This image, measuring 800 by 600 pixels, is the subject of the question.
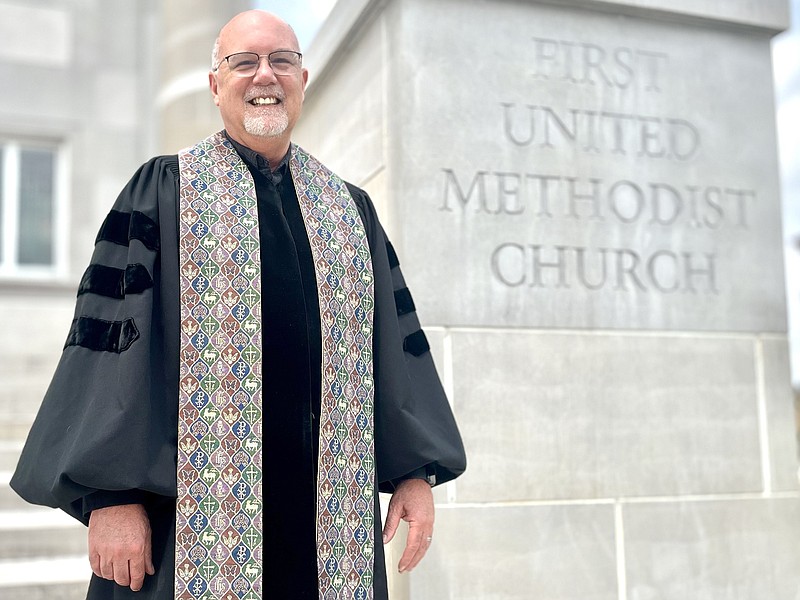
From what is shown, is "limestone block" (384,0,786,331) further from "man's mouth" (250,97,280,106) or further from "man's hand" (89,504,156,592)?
"man's hand" (89,504,156,592)

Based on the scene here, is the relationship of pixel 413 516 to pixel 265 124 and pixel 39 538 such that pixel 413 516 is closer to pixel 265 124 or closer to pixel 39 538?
pixel 265 124

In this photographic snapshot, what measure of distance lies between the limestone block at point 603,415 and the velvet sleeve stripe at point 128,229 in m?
1.46

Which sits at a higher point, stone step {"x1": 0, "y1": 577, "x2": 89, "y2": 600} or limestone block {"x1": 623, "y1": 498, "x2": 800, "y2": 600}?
limestone block {"x1": 623, "y1": 498, "x2": 800, "y2": 600}

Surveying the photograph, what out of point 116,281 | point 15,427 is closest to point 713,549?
point 116,281

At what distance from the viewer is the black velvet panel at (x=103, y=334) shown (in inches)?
89.8

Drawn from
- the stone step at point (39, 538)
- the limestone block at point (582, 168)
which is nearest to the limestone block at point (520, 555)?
the limestone block at point (582, 168)

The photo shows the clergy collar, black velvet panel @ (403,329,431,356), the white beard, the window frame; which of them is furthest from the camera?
the window frame

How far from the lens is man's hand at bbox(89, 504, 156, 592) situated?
2.19 m

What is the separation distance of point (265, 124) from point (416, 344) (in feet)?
2.49

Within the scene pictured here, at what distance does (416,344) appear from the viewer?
285 centimetres

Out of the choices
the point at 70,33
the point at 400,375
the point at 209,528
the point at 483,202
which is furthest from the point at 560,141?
the point at 70,33

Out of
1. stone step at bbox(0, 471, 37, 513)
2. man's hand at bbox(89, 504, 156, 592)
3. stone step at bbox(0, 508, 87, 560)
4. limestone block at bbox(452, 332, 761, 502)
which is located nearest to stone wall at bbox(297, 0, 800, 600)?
limestone block at bbox(452, 332, 761, 502)

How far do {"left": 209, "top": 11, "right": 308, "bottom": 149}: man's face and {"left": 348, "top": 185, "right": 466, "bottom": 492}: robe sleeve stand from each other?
445mm

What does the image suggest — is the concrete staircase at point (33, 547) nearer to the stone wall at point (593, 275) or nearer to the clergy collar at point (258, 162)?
the stone wall at point (593, 275)
